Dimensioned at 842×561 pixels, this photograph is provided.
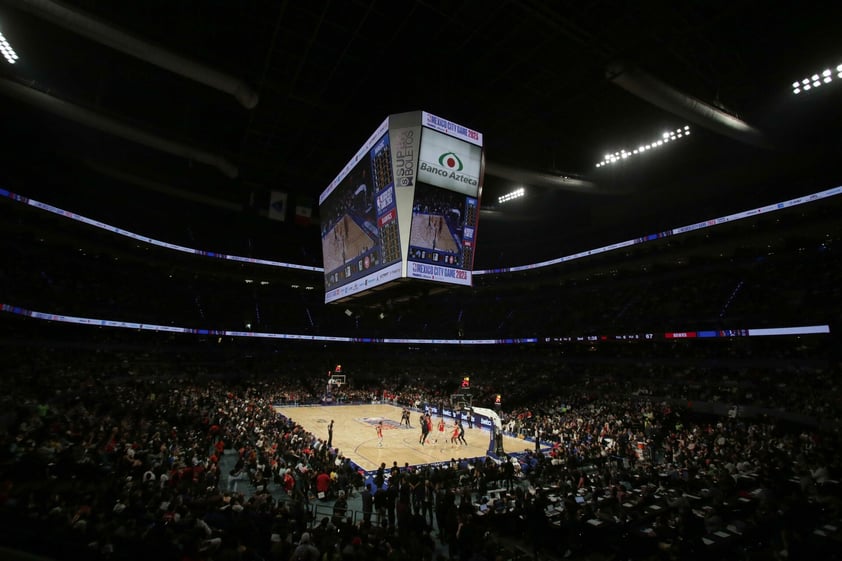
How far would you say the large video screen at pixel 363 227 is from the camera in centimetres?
1255

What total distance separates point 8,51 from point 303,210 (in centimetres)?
1279

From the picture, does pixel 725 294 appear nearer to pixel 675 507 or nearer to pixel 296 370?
pixel 675 507

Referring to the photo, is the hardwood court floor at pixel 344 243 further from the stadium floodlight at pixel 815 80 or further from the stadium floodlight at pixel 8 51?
the stadium floodlight at pixel 815 80

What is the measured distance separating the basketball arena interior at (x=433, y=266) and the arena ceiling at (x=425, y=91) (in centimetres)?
13

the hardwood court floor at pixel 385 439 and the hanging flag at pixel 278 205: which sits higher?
the hanging flag at pixel 278 205

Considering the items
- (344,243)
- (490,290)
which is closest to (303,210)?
(344,243)

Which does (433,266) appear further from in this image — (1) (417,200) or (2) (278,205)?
(2) (278,205)

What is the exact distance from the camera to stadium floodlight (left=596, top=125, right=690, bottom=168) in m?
23.0

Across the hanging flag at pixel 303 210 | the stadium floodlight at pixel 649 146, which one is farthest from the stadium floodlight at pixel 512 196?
the hanging flag at pixel 303 210

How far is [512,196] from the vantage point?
33.5 m

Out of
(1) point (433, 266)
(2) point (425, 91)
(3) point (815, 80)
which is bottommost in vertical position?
(1) point (433, 266)

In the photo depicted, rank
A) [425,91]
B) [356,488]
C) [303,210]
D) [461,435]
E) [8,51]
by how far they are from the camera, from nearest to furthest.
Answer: [356,488]
[425,91]
[8,51]
[461,435]
[303,210]

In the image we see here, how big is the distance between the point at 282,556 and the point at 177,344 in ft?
126

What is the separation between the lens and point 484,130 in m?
18.5
